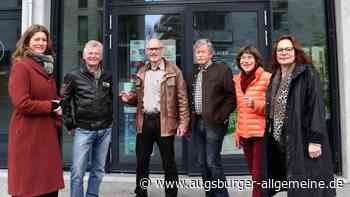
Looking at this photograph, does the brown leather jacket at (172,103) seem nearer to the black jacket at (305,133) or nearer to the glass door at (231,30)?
the black jacket at (305,133)

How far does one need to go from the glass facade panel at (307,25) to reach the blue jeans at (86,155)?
3.58 meters

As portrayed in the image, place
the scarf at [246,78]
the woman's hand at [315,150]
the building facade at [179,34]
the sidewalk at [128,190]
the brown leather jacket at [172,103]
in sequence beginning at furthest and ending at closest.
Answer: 1. the building facade at [179,34]
2. the sidewalk at [128,190]
3. the brown leather jacket at [172,103]
4. the scarf at [246,78]
5. the woman's hand at [315,150]

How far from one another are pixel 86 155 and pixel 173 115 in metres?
1.08

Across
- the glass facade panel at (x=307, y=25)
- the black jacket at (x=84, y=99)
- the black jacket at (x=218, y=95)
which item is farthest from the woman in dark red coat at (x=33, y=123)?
the glass facade panel at (x=307, y=25)

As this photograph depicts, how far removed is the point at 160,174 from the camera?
661 cm

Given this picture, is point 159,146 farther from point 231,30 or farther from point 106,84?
point 231,30

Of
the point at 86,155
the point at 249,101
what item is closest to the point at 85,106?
the point at 86,155

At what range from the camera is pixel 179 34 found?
265 inches

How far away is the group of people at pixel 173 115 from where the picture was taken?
342 cm

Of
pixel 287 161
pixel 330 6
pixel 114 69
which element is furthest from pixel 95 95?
pixel 330 6

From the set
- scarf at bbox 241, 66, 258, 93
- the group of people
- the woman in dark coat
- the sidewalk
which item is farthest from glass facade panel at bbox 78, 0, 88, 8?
the woman in dark coat

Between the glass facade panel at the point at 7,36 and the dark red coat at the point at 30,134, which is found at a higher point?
the glass facade panel at the point at 7,36

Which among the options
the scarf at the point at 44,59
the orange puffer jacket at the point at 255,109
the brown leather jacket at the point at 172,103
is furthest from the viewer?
the brown leather jacket at the point at 172,103

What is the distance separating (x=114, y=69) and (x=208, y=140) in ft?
8.79
